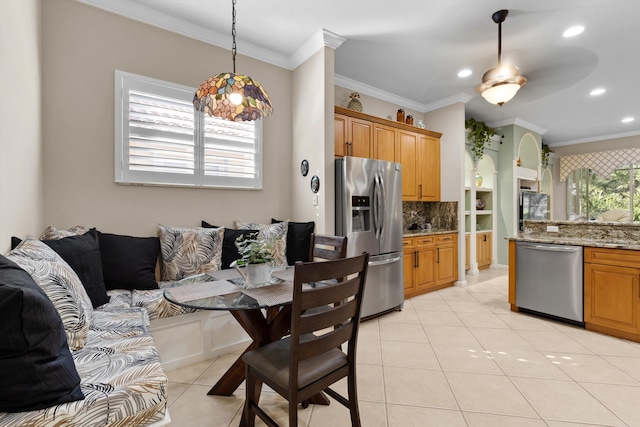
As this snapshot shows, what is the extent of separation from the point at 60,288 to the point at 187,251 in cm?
122

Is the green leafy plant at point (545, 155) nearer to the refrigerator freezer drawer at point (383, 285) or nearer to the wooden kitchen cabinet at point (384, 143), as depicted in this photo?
the wooden kitchen cabinet at point (384, 143)

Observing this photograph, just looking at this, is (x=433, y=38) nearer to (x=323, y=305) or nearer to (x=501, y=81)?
(x=501, y=81)

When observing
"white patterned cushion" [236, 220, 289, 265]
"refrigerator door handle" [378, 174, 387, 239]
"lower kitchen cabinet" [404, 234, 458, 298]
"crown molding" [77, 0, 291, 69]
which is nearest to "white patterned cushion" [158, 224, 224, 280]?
"white patterned cushion" [236, 220, 289, 265]

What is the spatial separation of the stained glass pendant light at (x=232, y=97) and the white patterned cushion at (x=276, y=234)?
3.98 ft

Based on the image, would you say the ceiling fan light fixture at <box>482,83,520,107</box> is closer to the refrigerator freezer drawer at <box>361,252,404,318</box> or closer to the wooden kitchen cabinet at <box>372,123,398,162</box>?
the wooden kitchen cabinet at <box>372,123,398,162</box>

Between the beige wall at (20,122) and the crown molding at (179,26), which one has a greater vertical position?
the crown molding at (179,26)

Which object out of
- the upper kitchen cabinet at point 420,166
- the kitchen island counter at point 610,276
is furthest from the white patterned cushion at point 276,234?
the kitchen island counter at point 610,276

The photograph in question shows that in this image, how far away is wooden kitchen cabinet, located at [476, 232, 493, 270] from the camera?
572 centimetres

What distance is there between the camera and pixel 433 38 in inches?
123

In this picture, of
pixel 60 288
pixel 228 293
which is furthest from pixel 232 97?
pixel 60 288

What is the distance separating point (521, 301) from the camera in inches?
134

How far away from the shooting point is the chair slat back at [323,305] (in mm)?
1229

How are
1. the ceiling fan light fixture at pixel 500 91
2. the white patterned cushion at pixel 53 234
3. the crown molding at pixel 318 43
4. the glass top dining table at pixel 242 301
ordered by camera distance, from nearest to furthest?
the glass top dining table at pixel 242 301 → the white patterned cushion at pixel 53 234 → the crown molding at pixel 318 43 → the ceiling fan light fixture at pixel 500 91

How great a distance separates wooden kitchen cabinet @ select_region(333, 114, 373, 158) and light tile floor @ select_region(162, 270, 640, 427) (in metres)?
2.00
